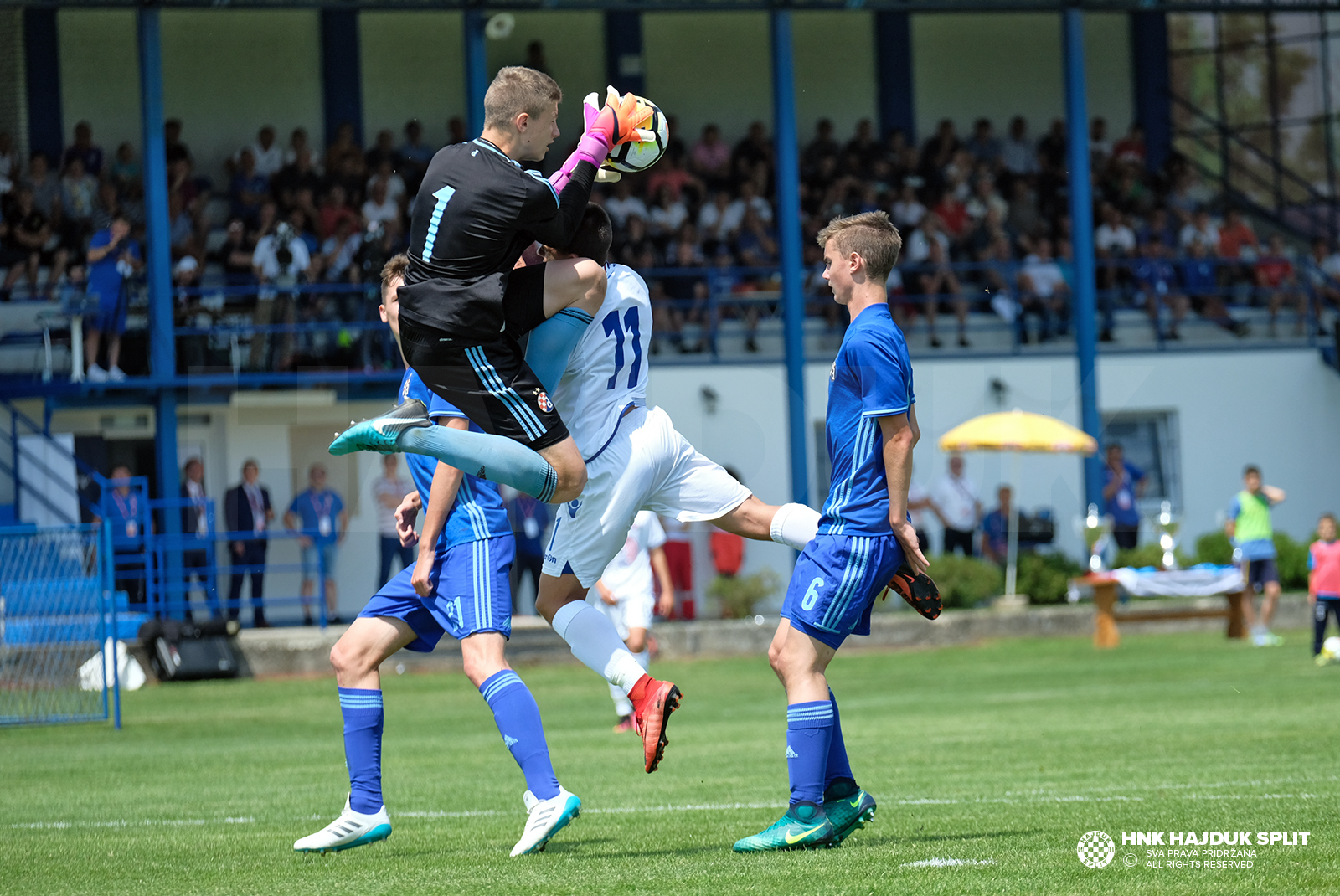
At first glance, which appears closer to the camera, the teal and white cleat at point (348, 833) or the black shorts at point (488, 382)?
the black shorts at point (488, 382)

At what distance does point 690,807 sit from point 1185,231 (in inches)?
875

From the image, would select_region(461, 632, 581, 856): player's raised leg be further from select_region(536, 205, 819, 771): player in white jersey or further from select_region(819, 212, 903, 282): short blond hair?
select_region(819, 212, 903, 282): short blond hair

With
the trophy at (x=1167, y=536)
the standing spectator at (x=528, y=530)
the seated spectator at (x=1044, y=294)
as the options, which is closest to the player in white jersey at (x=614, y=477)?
the standing spectator at (x=528, y=530)

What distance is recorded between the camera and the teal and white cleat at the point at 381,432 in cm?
599

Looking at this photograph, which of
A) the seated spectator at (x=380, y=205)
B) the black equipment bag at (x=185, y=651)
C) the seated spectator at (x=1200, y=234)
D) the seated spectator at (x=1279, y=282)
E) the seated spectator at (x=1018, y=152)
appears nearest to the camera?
the black equipment bag at (x=185, y=651)

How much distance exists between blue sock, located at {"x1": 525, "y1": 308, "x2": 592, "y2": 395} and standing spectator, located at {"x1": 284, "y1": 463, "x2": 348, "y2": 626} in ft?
50.4

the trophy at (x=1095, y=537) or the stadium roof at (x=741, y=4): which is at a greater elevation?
the stadium roof at (x=741, y=4)

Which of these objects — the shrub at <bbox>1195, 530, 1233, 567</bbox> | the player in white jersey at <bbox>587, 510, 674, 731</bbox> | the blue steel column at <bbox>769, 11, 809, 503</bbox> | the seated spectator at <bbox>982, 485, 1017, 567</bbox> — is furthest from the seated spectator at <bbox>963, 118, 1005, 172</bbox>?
the player in white jersey at <bbox>587, 510, 674, 731</bbox>

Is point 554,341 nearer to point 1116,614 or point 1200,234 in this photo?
point 1116,614

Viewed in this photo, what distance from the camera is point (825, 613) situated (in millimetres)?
6246

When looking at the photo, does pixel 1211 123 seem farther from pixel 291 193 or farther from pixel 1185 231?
pixel 291 193

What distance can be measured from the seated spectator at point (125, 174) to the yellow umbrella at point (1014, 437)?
1112cm

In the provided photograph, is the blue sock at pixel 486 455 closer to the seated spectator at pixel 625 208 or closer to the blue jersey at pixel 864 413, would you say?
the blue jersey at pixel 864 413

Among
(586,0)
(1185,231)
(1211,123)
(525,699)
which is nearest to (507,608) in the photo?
(525,699)
